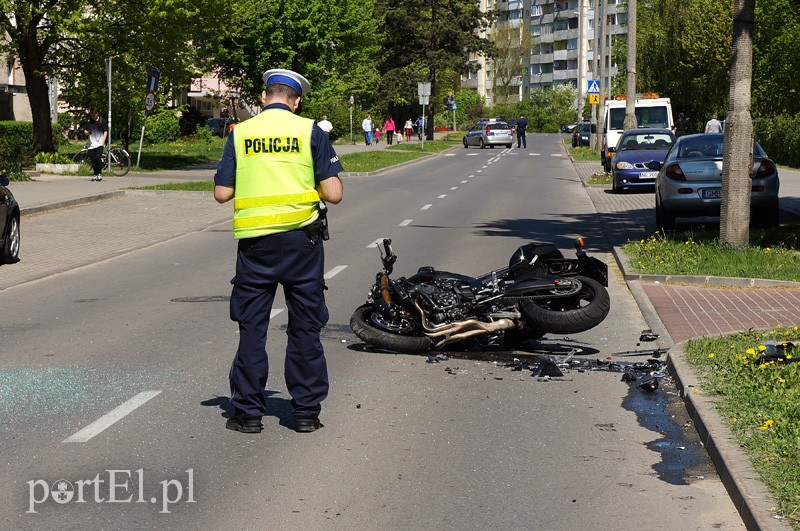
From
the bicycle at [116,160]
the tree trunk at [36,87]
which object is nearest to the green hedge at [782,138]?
the bicycle at [116,160]

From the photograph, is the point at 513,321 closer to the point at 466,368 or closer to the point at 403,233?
the point at 466,368

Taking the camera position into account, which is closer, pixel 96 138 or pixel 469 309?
pixel 469 309

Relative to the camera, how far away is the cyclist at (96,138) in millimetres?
33031

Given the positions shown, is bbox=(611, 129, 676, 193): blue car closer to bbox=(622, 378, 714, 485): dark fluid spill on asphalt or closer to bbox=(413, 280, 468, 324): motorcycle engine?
bbox=(413, 280, 468, 324): motorcycle engine

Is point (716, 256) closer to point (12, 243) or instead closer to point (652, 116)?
point (12, 243)

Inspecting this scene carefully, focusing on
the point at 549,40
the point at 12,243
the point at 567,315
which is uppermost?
the point at 549,40

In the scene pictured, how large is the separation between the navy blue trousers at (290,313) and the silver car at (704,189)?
1321 cm

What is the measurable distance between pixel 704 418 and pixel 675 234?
1182cm

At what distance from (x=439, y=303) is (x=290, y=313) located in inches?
103

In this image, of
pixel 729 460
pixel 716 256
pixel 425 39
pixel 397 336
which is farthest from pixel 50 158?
pixel 425 39

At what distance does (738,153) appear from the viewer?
615 inches

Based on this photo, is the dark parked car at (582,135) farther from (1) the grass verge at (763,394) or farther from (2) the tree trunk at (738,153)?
(1) the grass verge at (763,394)

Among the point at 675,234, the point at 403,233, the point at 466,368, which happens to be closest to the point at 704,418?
the point at 466,368

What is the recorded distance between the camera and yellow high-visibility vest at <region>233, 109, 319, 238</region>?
6.84m
